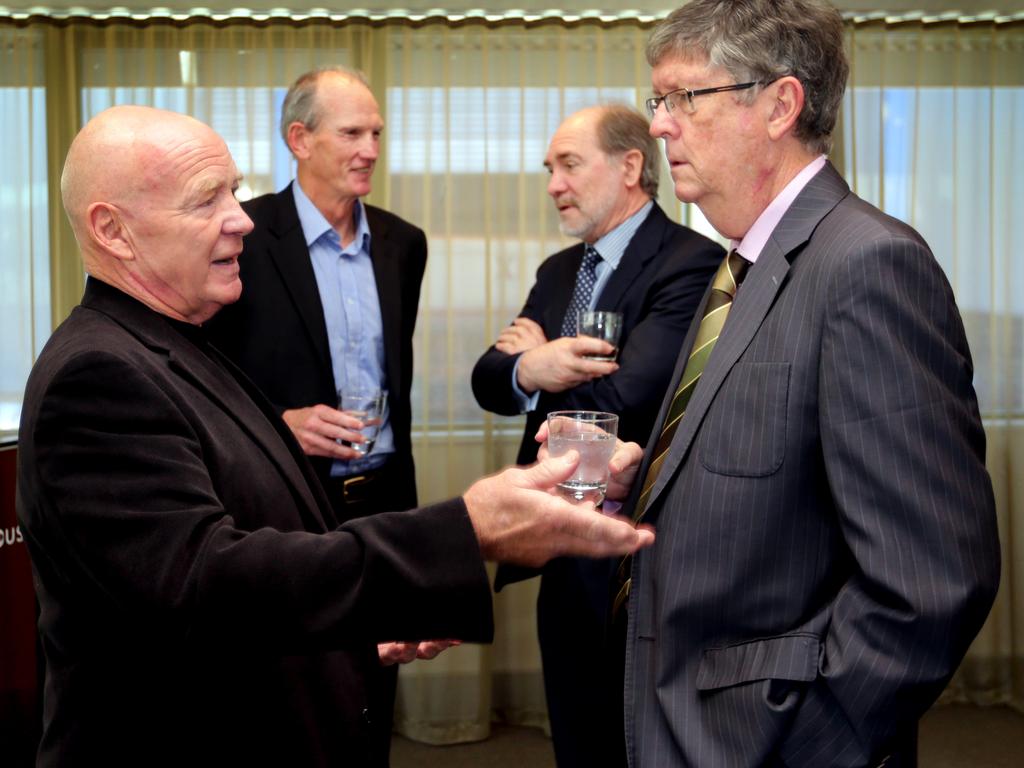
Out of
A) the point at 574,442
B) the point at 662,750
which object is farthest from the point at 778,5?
the point at 662,750

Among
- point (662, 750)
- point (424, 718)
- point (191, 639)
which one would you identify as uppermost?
point (191, 639)

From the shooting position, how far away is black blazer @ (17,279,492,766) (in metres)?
1.31

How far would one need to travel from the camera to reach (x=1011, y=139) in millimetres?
4582

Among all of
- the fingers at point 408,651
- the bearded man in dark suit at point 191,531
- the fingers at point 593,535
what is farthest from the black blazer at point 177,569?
the fingers at point 408,651

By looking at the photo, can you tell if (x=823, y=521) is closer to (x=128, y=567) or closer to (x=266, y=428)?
(x=266, y=428)

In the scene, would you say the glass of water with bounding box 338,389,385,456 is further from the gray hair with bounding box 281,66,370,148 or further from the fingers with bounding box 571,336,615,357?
the gray hair with bounding box 281,66,370,148

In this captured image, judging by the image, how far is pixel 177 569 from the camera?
51.0 inches

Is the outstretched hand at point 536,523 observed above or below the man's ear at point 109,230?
below

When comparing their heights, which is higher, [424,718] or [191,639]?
[191,639]

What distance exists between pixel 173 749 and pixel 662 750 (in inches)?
28.8

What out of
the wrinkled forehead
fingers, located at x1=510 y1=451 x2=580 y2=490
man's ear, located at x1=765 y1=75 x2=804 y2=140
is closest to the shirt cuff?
man's ear, located at x1=765 y1=75 x2=804 y2=140

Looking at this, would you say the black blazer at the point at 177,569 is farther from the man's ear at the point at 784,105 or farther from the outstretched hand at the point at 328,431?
the outstretched hand at the point at 328,431

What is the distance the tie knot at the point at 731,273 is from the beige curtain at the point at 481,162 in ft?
8.77

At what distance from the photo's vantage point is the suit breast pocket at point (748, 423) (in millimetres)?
1558
